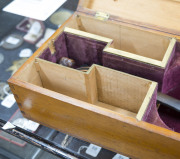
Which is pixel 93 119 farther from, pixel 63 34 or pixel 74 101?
pixel 63 34

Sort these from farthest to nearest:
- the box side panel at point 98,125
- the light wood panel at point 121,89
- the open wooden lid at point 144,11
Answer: the open wooden lid at point 144,11 → the light wood panel at point 121,89 → the box side panel at point 98,125

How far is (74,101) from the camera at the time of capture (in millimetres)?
1196

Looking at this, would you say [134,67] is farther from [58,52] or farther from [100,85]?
[58,52]

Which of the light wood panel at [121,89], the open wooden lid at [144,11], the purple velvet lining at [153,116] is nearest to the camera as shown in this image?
the purple velvet lining at [153,116]

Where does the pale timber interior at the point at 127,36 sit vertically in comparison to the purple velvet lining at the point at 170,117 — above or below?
above

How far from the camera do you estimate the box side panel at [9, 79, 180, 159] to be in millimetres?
1102

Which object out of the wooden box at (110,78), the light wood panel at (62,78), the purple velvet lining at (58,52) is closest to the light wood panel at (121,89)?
the wooden box at (110,78)

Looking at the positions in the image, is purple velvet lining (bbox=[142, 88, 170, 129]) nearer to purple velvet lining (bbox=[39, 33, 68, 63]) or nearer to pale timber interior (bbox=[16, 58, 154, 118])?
pale timber interior (bbox=[16, 58, 154, 118])

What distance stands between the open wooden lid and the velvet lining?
0.48 feet

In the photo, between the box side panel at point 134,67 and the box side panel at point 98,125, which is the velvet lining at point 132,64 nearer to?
the box side panel at point 134,67

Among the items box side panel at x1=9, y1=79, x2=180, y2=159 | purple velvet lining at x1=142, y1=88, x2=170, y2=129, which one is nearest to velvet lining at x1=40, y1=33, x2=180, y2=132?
purple velvet lining at x1=142, y1=88, x2=170, y2=129

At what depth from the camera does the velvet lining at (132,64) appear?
Result: 1.34 m

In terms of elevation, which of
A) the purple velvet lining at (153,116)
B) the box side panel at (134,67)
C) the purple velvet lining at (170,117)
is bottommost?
the purple velvet lining at (170,117)

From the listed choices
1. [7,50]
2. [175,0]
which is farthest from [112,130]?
[7,50]
